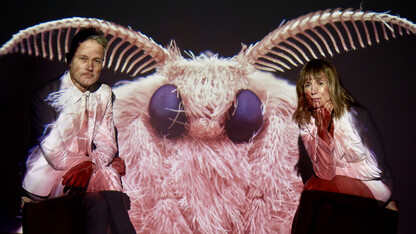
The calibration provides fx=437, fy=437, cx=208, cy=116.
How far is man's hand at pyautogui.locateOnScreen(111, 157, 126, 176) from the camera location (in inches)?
87.1

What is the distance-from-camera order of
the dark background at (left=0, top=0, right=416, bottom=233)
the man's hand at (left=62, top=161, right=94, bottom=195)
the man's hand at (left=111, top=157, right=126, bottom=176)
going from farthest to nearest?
the dark background at (left=0, top=0, right=416, bottom=233)
the man's hand at (left=111, top=157, right=126, bottom=176)
the man's hand at (left=62, top=161, right=94, bottom=195)

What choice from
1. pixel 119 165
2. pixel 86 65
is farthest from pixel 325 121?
pixel 86 65

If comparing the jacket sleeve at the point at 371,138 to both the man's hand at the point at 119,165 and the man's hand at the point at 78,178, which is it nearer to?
the man's hand at the point at 119,165

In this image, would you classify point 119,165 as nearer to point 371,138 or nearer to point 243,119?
point 243,119

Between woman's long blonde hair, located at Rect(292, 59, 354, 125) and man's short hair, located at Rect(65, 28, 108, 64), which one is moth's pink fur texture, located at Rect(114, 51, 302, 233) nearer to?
woman's long blonde hair, located at Rect(292, 59, 354, 125)

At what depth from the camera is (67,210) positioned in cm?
208

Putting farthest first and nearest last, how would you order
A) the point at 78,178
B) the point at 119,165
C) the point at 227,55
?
1. the point at 227,55
2. the point at 119,165
3. the point at 78,178

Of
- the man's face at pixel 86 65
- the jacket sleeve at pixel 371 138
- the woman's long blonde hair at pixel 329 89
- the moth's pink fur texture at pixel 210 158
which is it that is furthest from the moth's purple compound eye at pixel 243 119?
the man's face at pixel 86 65

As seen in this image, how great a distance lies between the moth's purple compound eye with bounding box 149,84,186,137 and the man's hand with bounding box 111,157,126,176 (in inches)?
9.9

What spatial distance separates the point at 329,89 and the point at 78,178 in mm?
1300

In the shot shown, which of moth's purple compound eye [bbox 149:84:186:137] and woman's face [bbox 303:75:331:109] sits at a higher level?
woman's face [bbox 303:75:331:109]

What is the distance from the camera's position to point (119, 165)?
87.5 inches

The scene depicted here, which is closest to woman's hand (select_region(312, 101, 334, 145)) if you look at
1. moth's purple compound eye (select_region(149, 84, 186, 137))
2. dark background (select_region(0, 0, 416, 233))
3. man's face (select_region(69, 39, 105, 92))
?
dark background (select_region(0, 0, 416, 233))

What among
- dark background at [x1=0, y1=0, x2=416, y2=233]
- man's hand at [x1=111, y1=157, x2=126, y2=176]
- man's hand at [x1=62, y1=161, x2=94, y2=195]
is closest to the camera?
man's hand at [x1=62, y1=161, x2=94, y2=195]
